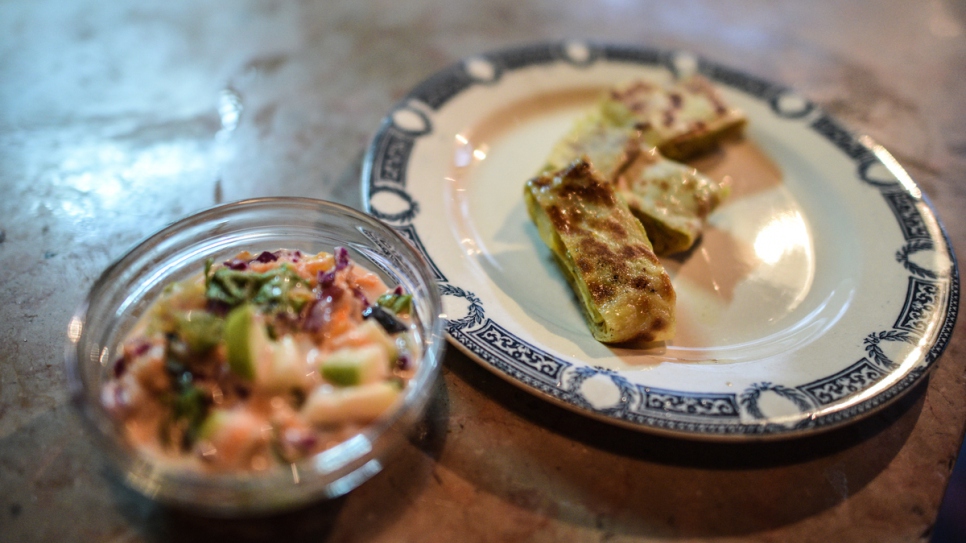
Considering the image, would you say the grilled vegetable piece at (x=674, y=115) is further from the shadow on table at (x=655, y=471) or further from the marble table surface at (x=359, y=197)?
the shadow on table at (x=655, y=471)

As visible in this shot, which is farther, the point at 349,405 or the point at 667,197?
the point at 667,197

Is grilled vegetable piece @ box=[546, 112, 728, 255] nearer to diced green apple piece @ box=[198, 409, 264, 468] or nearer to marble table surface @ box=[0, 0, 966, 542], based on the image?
marble table surface @ box=[0, 0, 966, 542]

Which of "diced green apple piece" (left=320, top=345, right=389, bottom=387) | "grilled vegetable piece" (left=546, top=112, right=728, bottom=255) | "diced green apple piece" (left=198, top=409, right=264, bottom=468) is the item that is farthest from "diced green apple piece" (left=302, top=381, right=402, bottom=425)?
"grilled vegetable piece" (left=546, top=112, right=728, bottom=255)

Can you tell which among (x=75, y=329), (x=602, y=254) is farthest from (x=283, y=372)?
(x=602, y=254)

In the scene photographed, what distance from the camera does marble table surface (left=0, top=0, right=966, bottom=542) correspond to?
6.79 ft

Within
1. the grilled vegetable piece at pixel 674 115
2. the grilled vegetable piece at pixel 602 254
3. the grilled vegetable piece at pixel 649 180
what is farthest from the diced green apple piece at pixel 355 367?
the grilled vegetable piece at pixel 674 115

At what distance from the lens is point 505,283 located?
2768 mm

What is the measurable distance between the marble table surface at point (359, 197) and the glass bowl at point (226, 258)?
1.18 feet

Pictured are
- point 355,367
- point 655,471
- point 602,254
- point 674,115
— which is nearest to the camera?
point 355,367

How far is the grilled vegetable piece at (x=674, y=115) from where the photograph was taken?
11.6 feet

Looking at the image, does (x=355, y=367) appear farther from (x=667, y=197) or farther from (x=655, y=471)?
(x=667, y=197)

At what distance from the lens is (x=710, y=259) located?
307 centimetres

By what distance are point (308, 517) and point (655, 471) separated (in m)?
1.24

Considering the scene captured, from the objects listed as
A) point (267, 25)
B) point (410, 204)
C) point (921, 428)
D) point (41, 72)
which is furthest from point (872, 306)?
point (41, 72)
